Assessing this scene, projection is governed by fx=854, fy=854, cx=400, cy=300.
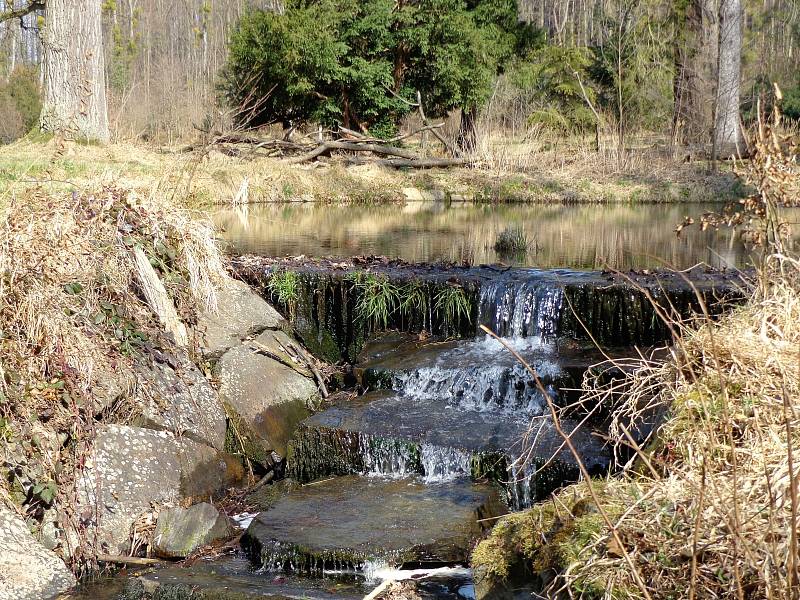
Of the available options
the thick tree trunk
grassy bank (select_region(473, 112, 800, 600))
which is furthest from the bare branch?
the thick tree trunk

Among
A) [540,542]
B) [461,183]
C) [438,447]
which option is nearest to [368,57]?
[461,183]

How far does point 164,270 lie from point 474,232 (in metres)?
7.97

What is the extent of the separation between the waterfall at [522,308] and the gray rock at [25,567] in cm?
472

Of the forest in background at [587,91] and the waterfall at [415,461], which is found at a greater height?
the forest in background at [587,91]

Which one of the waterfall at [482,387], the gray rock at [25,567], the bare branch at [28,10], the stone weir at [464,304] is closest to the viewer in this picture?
the gray rock at [25,567]

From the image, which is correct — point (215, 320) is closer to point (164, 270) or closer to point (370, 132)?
point (164, 270)

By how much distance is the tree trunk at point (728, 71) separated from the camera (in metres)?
24.1

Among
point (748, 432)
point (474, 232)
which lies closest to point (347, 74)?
point (474, 232)

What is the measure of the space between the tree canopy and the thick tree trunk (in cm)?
534

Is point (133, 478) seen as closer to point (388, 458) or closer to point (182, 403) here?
point (182, 403)

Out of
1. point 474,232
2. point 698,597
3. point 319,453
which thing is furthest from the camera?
point 474,232

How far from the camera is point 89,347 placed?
562 cm

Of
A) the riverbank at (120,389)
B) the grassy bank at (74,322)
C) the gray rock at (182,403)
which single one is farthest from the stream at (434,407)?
the grassy bank at (74,322)

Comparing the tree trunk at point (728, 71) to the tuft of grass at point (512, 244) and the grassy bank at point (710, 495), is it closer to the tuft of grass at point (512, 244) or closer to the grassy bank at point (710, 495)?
the tuft of grass at point (512, 244)
